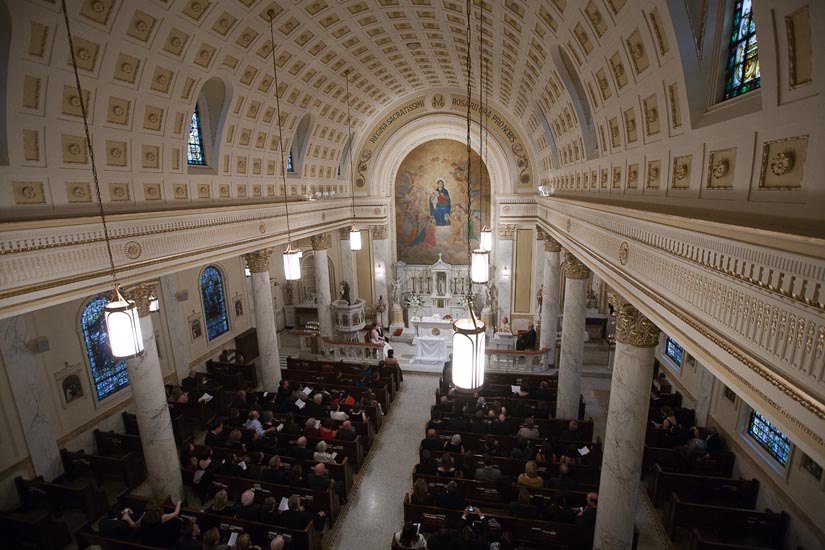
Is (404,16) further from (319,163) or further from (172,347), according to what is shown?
(172,347)

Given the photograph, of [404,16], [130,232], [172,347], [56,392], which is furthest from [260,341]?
[404,16]

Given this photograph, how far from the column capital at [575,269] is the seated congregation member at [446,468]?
18.8 feet

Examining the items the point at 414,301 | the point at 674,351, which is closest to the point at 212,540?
the point at 674,351

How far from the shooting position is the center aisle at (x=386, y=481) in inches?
337

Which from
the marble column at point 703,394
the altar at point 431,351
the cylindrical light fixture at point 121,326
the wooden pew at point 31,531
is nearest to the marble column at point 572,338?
the marble column at point 703,394

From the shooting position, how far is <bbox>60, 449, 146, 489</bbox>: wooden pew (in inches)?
385

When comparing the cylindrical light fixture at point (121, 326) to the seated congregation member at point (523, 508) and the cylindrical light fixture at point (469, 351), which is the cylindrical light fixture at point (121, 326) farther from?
the seated congregation member at point (523, 508)

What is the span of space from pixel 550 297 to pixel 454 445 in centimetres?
713

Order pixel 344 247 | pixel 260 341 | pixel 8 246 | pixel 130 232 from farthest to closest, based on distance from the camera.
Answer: pixel 344 247
pixel 260 341
pixel 130 232
pixel 8 246

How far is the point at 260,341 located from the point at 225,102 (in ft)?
24.4

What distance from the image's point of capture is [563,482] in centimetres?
838

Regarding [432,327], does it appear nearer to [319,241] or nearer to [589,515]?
[319,241]

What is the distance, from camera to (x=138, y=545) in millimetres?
7055

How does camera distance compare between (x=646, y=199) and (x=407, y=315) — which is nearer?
(x=646, y=199)
